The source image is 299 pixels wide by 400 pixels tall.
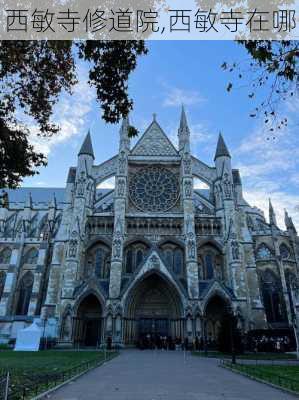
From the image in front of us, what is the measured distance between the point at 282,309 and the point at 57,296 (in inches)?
956

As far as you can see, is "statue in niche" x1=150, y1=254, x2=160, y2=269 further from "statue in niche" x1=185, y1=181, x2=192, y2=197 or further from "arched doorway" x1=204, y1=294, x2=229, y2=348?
"statue in niche" x1=185, y1=181, x2=192, y2=197

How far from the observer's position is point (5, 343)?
30812 mm

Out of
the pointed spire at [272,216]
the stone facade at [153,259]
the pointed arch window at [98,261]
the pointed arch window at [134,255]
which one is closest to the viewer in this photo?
the stone facade at [153,259]

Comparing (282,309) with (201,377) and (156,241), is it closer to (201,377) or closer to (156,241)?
(156,241)

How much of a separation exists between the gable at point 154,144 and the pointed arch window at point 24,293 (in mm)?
21125

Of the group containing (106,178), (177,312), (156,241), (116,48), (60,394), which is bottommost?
(60,394)

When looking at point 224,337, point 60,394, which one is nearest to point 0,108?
point 60,394

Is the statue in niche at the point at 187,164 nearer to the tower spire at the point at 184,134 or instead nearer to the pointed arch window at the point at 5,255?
the tower spire at the point at 184,134

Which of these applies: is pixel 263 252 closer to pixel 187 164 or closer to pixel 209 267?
pixel 209 267

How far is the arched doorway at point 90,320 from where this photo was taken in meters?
30.1

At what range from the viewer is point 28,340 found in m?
24.9

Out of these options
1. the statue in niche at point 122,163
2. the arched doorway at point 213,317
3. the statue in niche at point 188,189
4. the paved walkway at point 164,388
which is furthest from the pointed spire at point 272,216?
the paved walkway at point 164,388

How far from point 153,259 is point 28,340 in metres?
12.6

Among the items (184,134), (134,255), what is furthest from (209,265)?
(184,134)
